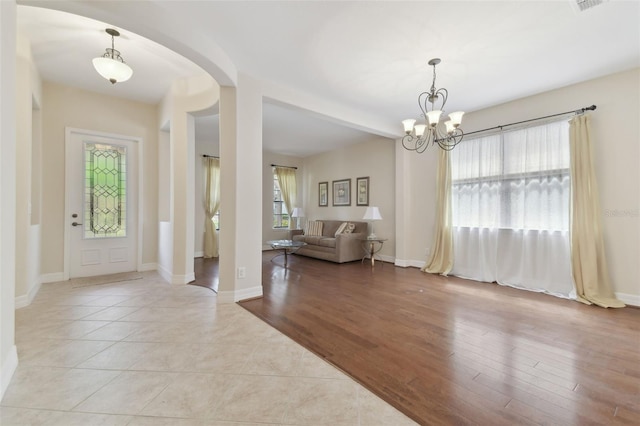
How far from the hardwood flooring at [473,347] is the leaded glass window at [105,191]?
288 centimetres

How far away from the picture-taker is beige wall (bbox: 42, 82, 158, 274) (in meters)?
3.84

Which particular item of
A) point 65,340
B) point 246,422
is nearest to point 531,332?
point 246,422

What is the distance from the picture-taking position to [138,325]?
246 cm

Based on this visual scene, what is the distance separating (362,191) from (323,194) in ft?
4.66

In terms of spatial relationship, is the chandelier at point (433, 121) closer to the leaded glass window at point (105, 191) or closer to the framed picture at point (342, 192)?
the framed picture at point (342, 192)

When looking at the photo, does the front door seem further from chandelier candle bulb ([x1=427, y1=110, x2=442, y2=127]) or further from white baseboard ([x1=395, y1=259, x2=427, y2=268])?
white baseboard ([x1=395, y1=259, x2=427, y2=268])

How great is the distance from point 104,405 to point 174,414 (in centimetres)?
43

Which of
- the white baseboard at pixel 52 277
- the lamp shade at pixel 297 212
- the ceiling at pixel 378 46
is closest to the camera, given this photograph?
the ceiling at pixel 378 46

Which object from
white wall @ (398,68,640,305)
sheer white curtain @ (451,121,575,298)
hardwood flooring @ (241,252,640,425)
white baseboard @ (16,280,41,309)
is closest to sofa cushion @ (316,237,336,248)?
hardwood flooring @ (241,252,640,425)

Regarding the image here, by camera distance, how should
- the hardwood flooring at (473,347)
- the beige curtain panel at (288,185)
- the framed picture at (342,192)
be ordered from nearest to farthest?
the hardwood flooring at (473,347), the framed picture at (342,192), the beige curtain panel at (288,185)

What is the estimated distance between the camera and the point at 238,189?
3.16 meters

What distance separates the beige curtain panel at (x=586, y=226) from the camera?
3.20 metres

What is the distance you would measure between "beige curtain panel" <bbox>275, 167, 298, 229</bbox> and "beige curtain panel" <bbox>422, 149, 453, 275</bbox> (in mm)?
4418

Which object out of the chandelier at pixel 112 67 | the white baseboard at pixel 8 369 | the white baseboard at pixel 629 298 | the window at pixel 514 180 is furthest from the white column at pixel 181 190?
the white baseboard at pixel 629 298
